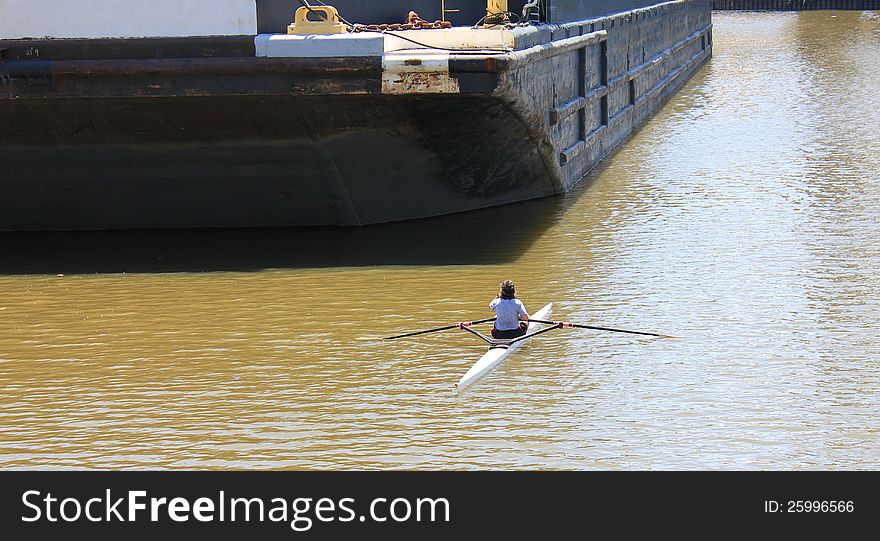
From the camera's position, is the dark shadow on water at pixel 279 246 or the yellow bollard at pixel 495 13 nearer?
the dark shadow on water at pixel 279 246

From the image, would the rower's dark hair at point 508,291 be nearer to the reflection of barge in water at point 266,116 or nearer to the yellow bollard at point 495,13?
the reflection of barge in water at point 266,116

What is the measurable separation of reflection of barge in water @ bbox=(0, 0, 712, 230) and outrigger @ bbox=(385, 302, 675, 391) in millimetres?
2817

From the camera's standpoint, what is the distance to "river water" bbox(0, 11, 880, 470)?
26.7 ft

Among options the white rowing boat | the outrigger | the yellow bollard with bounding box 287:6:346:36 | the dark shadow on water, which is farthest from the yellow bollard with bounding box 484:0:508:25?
the white rowing boat

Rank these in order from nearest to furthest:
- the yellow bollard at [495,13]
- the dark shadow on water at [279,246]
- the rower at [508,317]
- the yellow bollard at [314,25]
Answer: the rower at [508,317] → the yellow bollard at [314,25] → the dark shadow on water at [279,246] → the yellow bollard at [495,13]

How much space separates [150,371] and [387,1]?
20.9 feet

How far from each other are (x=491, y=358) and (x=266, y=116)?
445 centimetres

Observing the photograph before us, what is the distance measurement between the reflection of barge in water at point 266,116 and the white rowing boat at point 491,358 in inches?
129

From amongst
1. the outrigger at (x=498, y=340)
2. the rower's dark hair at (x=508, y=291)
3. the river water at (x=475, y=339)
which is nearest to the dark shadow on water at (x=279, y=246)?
the river water at (x=475, y=339)

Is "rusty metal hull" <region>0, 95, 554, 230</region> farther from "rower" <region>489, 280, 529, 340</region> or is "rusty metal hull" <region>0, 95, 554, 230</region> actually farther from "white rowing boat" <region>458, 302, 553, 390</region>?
"white rowing boat" <region>458, 302, 553, 390</region>

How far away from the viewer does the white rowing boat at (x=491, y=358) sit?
921 centimetres

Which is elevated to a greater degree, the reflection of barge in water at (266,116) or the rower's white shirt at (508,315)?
the reflection of barge in water at (266,116)
